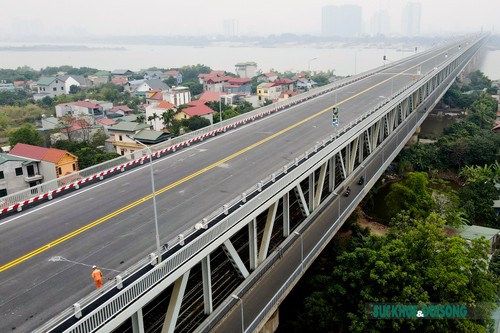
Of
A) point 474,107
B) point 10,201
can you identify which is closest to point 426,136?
point 474,107

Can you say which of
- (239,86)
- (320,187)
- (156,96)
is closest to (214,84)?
(239,86)

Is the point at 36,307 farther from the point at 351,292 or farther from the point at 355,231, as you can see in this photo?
the point at 355,231

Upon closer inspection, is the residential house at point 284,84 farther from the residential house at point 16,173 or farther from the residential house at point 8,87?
the residential house at point 8,87

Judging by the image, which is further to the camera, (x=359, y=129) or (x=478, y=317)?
(x=359, y=129)

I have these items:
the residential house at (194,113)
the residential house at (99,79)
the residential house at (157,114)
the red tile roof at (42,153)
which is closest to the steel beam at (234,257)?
the red tile roof at (42,153)

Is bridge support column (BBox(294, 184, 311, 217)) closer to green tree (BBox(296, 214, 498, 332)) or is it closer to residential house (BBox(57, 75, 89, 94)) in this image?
green tree (BBox(296, 214, 498, 332))

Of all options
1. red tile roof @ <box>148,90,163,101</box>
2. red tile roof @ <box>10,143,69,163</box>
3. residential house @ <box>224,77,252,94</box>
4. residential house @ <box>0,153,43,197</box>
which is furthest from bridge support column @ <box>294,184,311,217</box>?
residential house @ <box>224,77,252,94</box>
